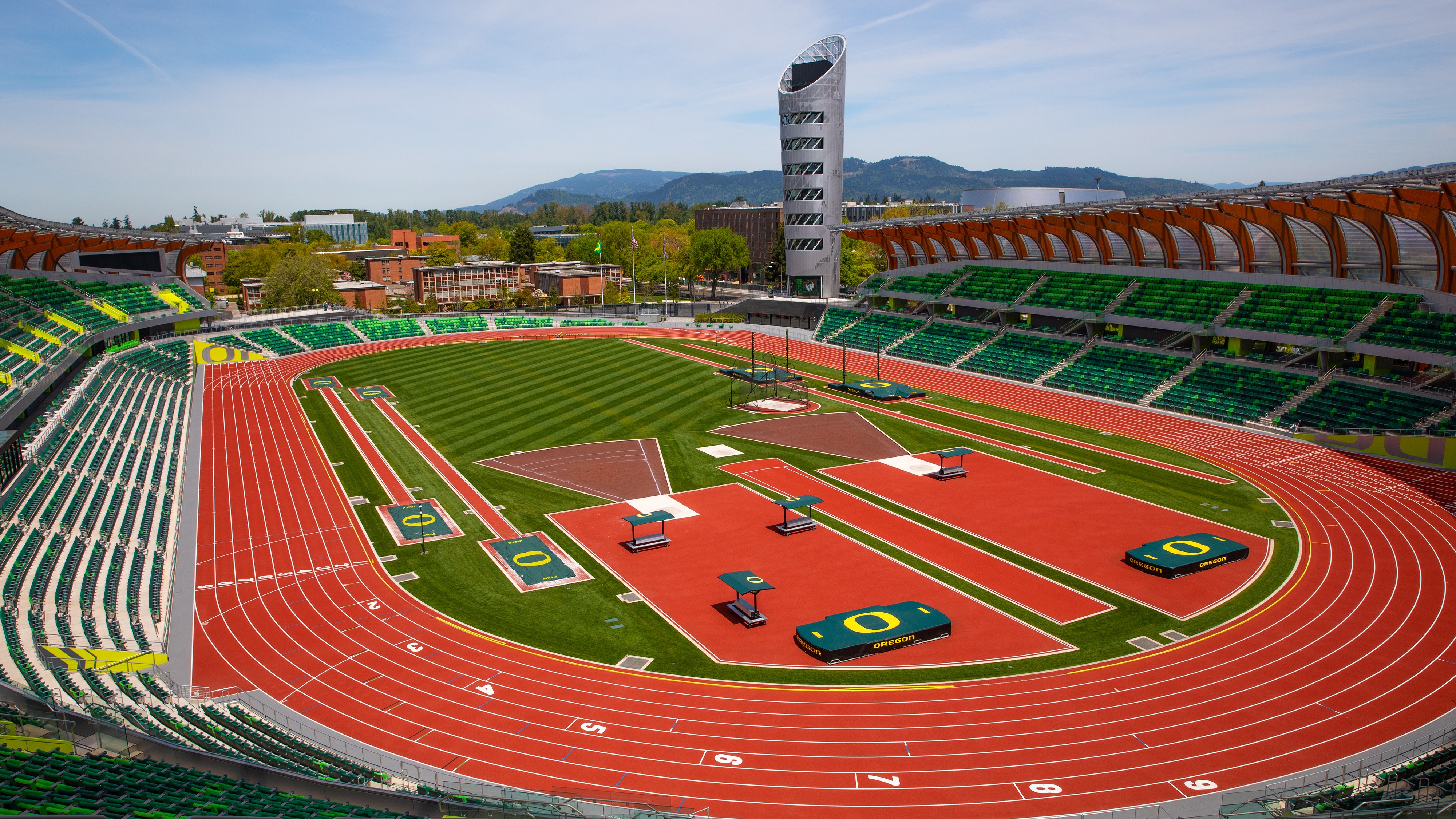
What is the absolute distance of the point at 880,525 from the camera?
29.9 meters

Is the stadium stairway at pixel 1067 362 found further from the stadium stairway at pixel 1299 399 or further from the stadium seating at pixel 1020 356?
the stadium stairway at pixel 1299 399

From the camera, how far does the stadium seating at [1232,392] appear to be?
42281 mm

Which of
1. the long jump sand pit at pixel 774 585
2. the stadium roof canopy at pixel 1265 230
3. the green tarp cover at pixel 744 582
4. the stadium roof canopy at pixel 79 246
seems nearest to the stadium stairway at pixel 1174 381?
the stadium roof canopy at pixel 1265 230

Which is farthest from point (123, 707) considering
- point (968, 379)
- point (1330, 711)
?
point (968, 379)

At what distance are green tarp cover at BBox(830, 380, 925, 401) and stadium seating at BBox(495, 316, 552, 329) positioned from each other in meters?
43.3

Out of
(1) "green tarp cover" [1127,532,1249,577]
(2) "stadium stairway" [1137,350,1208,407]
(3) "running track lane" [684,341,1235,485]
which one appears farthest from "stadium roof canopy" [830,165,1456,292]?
(1) "green tarp cover" [1127,532,1249,577]

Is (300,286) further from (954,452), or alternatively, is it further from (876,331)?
(954,452)

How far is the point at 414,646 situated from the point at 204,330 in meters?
61.2

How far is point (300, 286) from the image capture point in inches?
3563

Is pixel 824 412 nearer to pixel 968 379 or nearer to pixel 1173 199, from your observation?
pixel 968 379

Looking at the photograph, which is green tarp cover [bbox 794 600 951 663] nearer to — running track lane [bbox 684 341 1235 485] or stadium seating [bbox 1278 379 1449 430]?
running track lane [bbox 684 341 1235 485]

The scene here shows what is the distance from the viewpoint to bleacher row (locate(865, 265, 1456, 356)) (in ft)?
130

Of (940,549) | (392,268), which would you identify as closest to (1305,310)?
(940,549)

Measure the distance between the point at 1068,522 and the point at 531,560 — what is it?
1815cm
